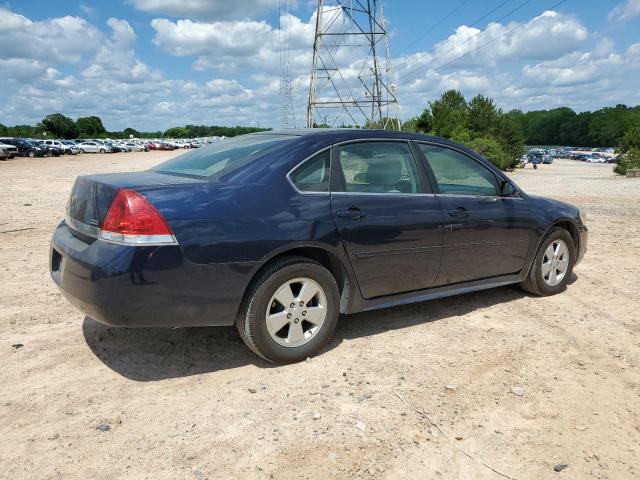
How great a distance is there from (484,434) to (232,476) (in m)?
1.40

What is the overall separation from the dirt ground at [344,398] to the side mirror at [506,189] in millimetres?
1077

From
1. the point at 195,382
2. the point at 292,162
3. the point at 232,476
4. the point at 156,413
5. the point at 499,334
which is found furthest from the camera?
the point at 499,334

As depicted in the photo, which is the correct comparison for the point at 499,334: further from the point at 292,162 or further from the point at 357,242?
the point at 292,162

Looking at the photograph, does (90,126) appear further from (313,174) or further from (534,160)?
(313,174)

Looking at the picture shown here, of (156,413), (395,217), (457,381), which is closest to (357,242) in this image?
(395,217)

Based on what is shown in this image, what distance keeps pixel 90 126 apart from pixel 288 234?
155334 mm

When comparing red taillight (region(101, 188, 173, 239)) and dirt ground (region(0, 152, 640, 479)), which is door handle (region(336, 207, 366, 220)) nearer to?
dirt ground (region(0, 152, 640, 479))

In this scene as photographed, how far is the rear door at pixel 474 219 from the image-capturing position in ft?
15.3

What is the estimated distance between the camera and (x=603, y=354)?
4.17 m

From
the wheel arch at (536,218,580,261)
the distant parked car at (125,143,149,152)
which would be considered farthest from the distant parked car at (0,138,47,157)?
the wheel arch at (536,218,580,261)

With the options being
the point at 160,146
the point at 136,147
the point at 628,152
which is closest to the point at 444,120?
the point at 628,152

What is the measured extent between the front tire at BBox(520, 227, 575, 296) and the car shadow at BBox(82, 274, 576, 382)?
23.5 inches

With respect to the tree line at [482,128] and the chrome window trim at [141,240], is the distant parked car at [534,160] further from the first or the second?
the chrome window trim at [141,240]

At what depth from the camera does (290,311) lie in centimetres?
381
